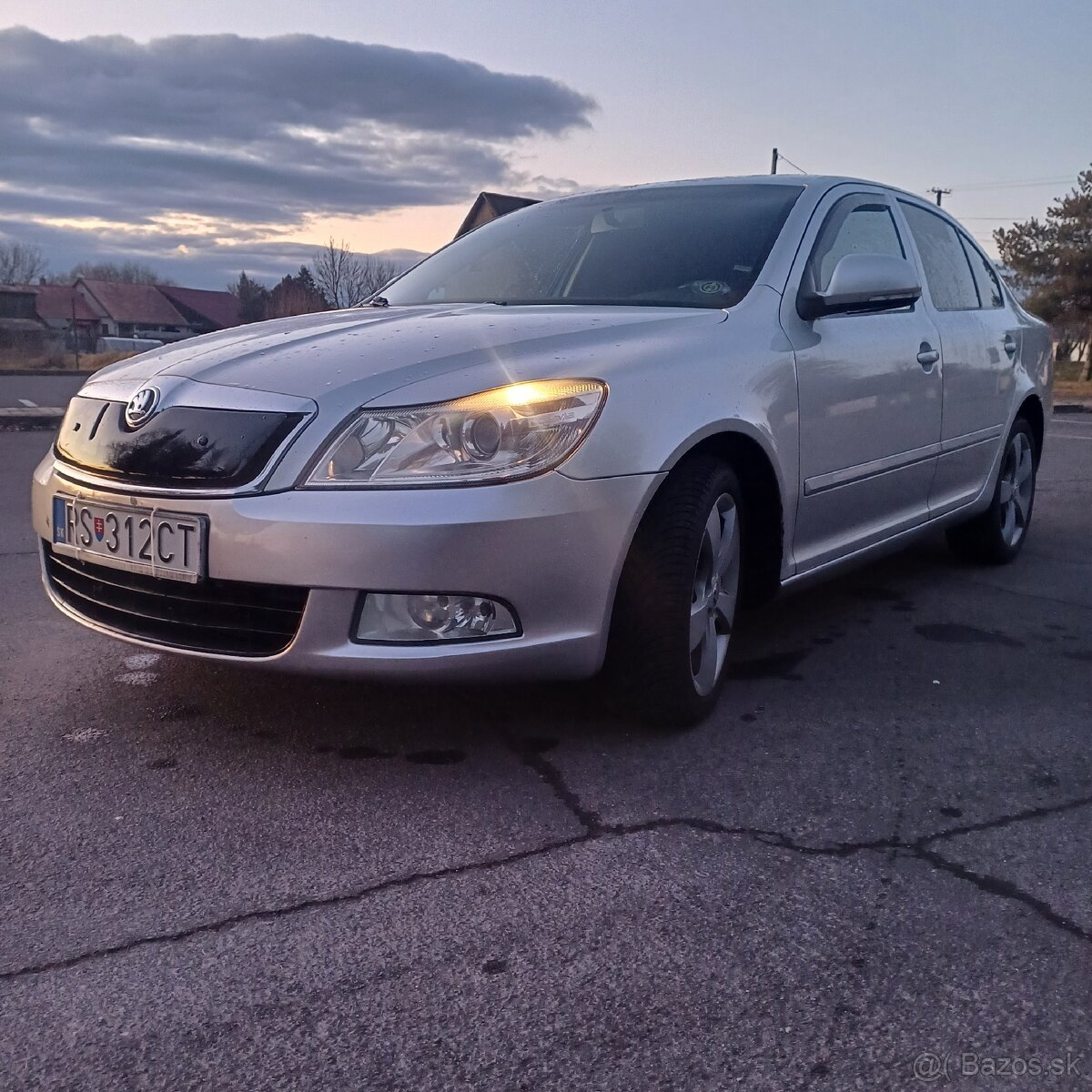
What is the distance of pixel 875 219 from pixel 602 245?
1.06 meters

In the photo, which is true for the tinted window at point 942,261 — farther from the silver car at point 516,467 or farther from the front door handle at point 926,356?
the silver car at point 516,467

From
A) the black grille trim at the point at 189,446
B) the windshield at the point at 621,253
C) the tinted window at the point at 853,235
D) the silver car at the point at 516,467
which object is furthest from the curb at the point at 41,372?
the black grille trim at the point at 189,446

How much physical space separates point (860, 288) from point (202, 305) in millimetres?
76579

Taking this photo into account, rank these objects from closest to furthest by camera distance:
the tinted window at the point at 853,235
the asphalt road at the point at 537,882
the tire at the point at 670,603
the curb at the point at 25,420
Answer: the asphalt road at the point at 537,882, the tire at the point at 670,603, the tinted window at the point at 853,235, the curb at the point at 25,420

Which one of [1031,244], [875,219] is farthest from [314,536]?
[1031,244]

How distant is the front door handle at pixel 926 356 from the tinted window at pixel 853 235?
35 centimetres

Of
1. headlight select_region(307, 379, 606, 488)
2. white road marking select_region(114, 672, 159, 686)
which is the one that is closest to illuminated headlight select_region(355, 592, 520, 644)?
headlight select_region(307, 379, 606, 488)

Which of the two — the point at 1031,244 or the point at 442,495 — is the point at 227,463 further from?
the point at 1031,244

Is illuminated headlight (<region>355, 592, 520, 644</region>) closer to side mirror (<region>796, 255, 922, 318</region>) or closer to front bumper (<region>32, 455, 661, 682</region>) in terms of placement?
front bumper (<region>32, 455, 661, 682</region>)

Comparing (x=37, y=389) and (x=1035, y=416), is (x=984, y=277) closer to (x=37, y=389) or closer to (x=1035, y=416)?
(x=1035, y=416)

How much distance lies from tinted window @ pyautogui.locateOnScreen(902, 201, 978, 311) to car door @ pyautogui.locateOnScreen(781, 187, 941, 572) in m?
0.19

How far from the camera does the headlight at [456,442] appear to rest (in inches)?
99.7

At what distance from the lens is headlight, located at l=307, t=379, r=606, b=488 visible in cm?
253

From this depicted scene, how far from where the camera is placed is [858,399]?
3.68 metres
